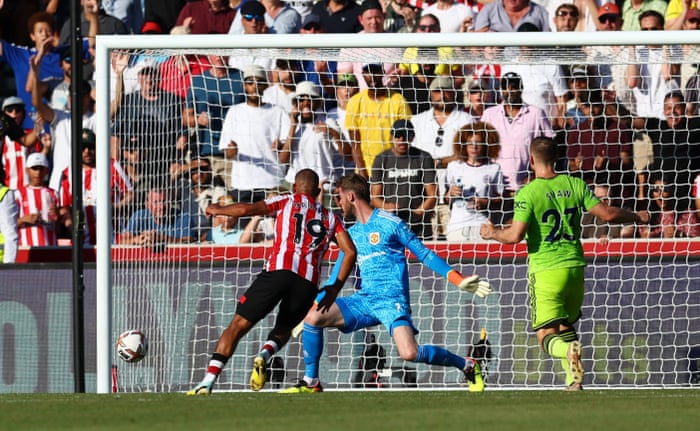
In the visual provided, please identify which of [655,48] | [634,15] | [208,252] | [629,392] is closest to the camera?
[629,392]

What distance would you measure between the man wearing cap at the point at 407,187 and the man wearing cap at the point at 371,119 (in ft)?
0.60

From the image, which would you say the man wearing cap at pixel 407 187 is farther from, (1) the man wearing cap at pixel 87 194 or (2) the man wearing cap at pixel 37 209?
(2) the man wearing cap at pixel 37 209

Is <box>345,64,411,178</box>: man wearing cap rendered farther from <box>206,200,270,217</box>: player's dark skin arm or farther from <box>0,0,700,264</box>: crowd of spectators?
<box>206,200,270,217</box>: player's dark skin arm

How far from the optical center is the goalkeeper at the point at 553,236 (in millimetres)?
9703

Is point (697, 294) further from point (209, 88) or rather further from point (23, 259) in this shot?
point (23, 259)

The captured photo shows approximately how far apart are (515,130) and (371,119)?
145cm

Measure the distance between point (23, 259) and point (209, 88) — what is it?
98.6 inches

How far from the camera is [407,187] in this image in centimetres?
1241

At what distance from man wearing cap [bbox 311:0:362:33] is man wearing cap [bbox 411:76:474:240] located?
1.99 m

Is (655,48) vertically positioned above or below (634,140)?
above

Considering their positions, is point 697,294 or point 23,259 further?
point 23,259

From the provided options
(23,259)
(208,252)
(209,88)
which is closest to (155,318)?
(208,252)

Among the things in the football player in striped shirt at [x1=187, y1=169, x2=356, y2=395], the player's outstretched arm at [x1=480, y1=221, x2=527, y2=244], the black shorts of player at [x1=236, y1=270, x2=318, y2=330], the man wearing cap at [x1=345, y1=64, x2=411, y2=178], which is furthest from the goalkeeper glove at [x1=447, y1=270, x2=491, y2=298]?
the man wearing cap at [x1=345, y1=64, x2=411, y2=178]

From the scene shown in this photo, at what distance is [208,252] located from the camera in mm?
12047
